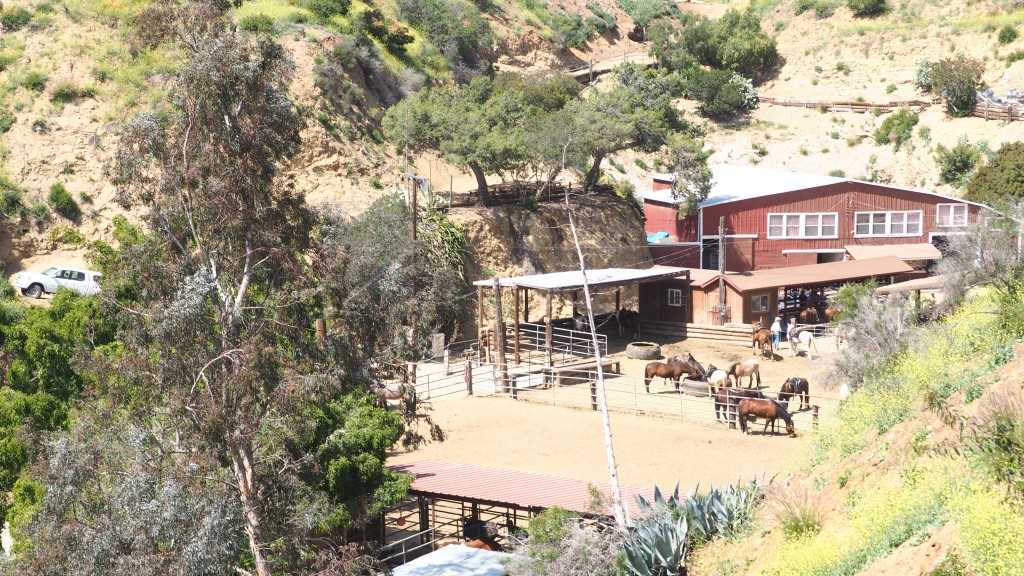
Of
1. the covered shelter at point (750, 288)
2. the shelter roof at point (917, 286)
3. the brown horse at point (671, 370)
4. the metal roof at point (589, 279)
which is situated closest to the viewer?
the brown horse at point (671, 370)

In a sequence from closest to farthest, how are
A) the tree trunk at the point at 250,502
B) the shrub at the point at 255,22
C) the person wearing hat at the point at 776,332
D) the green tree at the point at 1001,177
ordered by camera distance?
1. the tree trunk at the point at 250,502
2. the person wearing hat at the point at 776,332
3. the shrub at the point at 255,22
4. the green tree at the point at 1001,177

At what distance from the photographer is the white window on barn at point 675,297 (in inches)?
1677

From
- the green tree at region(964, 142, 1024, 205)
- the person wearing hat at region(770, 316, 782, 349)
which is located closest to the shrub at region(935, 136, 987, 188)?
the green tree at region(964, 142, 1024, 205)

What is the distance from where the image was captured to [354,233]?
35594 mm

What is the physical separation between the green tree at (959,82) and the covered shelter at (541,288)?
35.0m

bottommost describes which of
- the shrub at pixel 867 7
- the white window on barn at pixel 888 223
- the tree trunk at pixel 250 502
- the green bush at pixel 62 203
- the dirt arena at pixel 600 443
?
the dirt arena at pixel 600 443

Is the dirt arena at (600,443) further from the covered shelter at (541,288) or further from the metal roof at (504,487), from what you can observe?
the covered shelter at (541,288)

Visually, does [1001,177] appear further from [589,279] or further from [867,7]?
[867,7]

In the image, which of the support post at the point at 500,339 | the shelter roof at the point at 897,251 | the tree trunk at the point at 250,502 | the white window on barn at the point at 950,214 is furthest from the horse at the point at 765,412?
the white window on barn at the point at 950,214

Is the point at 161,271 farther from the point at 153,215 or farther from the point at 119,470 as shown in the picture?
the point at 119,470

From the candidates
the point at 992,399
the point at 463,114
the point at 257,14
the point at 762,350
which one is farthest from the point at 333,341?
the point at 257,14

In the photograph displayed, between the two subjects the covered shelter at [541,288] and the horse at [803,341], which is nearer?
the covered shelter at [541,288]

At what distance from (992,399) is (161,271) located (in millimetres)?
11916

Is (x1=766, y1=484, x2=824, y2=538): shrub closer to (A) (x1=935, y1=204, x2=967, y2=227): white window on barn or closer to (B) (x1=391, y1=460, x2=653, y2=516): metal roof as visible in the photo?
(B) (x1=391, y1=460, x2=653, y2=516): metal roof
